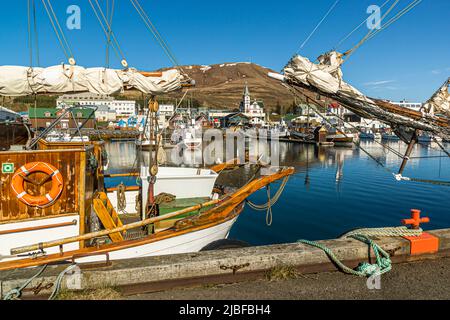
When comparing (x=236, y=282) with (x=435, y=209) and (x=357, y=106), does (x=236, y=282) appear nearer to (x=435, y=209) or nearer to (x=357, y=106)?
(x=357, y=106)

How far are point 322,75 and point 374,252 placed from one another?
4699 mm

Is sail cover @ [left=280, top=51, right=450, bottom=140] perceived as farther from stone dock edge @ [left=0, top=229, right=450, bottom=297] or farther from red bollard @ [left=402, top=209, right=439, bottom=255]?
stone dock edge @ [left=0, top=229, right=450, bottom=297]

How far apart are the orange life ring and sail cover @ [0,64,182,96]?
3.07 metres

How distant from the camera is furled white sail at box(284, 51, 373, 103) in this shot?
8.18m

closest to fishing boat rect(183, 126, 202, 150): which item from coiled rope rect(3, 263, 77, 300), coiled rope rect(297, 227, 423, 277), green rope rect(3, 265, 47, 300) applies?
coiled rope rect(297, 227, 423, 277)

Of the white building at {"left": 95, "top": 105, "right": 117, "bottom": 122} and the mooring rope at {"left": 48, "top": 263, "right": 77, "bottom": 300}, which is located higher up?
the white building at {"left": 95, "top": 105, "right": 117, "bottom": 122}

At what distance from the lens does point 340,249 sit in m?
5.25

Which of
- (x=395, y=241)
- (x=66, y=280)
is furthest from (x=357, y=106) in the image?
(x=66, y=280)

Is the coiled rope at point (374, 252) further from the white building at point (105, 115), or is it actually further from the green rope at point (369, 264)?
the white building at point (105, 115)

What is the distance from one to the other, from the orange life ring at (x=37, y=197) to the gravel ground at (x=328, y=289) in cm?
387

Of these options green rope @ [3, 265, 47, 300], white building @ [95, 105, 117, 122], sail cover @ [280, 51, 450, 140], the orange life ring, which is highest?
white building @ [95, 105, 117, 122]

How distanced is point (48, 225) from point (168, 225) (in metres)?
2.96

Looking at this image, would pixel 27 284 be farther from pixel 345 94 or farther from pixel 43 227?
pixel 345 94

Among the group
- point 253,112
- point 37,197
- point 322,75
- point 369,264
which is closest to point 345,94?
point 322,75
